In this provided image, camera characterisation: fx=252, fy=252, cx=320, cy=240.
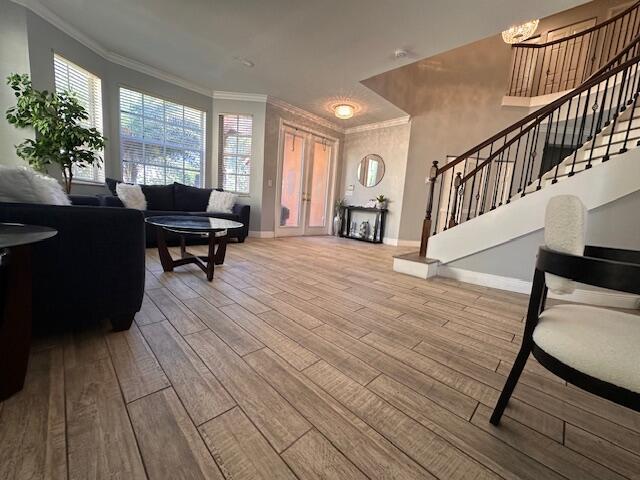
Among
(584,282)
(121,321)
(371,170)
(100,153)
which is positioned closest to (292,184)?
(371,170)

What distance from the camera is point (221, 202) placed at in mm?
4410

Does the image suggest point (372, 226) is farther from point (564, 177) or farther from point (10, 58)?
point (10, 58)

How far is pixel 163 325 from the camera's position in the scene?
1507 millimetres

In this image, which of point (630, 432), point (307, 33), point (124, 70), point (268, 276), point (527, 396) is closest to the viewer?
point (630, 432)

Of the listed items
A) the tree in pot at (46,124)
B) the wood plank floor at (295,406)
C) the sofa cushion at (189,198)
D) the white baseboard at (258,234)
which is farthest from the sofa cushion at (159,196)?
the wood plank floor at (295,406)

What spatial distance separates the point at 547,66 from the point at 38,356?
810 cm

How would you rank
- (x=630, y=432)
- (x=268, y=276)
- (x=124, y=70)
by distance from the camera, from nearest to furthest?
(x=630, y=432), (x=268, y=276), (x=124, y=70)

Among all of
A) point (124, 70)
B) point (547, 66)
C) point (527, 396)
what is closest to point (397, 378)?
point (527, 396)

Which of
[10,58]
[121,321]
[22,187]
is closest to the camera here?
[22,187]

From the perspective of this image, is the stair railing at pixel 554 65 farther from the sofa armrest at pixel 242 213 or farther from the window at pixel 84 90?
the window at pixel 84 90

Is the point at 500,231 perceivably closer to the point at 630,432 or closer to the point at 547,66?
the point at 630,432

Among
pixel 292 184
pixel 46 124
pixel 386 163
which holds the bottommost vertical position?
pixel 292 184

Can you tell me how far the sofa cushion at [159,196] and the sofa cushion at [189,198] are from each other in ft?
0.24

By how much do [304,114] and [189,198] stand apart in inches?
115
